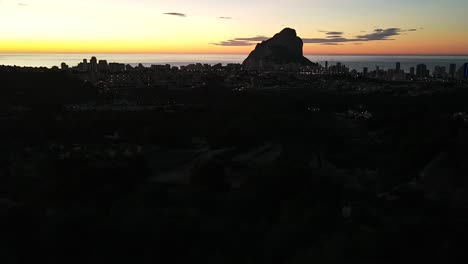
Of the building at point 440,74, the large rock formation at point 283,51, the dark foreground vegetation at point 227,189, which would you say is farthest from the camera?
the large rock formation at point 283,51

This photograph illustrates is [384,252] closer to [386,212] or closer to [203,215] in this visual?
[386,212]

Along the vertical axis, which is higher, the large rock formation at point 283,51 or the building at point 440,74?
the large rock formation at point 283,51

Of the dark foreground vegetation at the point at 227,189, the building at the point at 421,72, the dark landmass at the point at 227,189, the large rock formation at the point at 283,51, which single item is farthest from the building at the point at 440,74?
the dark foreground vegetation at the point at 227,189

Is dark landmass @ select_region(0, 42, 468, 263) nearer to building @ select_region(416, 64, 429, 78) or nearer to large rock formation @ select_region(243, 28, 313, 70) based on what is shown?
building @ select_region(416, 64, 429, 78)

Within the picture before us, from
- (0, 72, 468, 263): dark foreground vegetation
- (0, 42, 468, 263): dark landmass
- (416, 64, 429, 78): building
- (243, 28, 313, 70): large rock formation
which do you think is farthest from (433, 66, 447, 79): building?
(0, 72, 468, 263): dark foreground vegetation

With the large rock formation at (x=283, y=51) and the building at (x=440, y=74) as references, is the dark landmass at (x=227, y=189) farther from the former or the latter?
the large rock formation at (x=283, y=51)

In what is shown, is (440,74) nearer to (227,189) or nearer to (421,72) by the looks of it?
(421,72)
